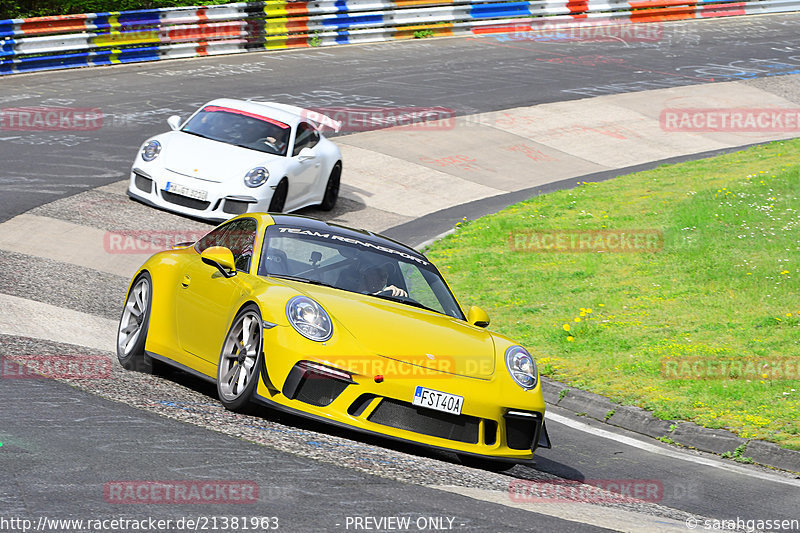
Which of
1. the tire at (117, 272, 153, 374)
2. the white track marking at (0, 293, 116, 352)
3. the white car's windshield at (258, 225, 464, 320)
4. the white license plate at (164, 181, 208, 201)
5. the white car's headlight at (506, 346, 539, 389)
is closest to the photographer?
the white car's headlight at (506, 346, 539, 389)

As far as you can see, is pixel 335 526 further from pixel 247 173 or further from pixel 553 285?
pixel 247 173

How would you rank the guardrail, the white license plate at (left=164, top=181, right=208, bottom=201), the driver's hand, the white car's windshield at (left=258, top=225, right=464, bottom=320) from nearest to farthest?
the white car's windshield at (left=258, top=225, right=464, bottom=320), the driver's hand, the white license plate at (left=164, top=181, right=208, bottom=201), the guardrail

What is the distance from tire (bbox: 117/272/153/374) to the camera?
8789mm

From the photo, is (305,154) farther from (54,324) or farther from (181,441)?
(181,441)

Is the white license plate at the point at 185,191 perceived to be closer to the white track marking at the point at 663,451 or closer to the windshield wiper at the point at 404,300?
the white track marking at the point at 663,451

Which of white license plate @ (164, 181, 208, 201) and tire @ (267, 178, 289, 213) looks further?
tire @ (267, 178, 289, 213)

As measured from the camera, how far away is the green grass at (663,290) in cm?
1001

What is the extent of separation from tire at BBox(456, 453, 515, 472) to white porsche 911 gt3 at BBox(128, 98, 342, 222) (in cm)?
883

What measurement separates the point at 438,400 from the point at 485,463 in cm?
A: 71

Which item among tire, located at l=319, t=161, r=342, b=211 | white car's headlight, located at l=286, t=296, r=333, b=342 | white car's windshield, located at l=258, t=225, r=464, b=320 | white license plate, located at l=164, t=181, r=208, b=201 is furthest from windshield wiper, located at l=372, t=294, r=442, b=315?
tire, located at l=319, t=161, r=342, b=211

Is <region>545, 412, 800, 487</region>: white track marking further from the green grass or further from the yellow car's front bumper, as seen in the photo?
the yellow car's front bumper

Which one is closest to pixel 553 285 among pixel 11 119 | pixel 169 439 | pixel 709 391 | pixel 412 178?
pixel 709 391

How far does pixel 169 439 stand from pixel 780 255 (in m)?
9.79

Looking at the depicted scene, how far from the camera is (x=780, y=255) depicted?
1398cm
